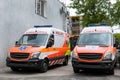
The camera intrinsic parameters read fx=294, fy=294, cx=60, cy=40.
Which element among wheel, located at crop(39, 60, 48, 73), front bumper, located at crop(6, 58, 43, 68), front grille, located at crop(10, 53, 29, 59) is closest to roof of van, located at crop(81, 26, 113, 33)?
wheel, located at crop(39, 60, 48, 73)

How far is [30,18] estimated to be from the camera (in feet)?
72.3

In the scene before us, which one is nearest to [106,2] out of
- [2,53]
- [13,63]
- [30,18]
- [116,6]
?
[116,6]

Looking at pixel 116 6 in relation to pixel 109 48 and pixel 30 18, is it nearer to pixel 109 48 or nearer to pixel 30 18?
pixel 30 18

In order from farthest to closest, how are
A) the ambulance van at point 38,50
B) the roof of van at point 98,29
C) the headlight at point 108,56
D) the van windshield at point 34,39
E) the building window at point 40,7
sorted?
1. the building window at point 40,7
2. the van windshield at point 34,39
3. the roof of van at point 98,29
4. the ambulance van at point 38,50
5. the headlight at point 108,56

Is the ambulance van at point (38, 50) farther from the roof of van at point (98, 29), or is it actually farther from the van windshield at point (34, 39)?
the roof of van at point (98, 29)

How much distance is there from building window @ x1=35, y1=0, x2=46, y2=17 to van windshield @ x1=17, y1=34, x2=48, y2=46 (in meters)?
7.63

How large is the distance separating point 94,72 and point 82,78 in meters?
2.21

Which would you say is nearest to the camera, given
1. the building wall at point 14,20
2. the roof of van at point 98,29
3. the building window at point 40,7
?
the roof of van at point 98,29

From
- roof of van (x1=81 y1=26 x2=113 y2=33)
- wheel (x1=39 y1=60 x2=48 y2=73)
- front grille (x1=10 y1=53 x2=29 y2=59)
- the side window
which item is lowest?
wheel (x1=39 y1=60 x2=48 y2=73)

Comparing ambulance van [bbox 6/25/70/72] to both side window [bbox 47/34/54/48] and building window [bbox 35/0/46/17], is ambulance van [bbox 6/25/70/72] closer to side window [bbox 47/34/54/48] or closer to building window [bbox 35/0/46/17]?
side window [bbox 47/34/54/48]

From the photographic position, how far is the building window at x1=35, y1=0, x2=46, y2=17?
79.9 ft

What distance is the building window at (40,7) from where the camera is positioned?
958 inches

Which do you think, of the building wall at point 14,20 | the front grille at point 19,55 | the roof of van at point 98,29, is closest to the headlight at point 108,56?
the roof of van at point 98,29

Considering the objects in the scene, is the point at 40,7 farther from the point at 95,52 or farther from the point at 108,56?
the point at 108,56
